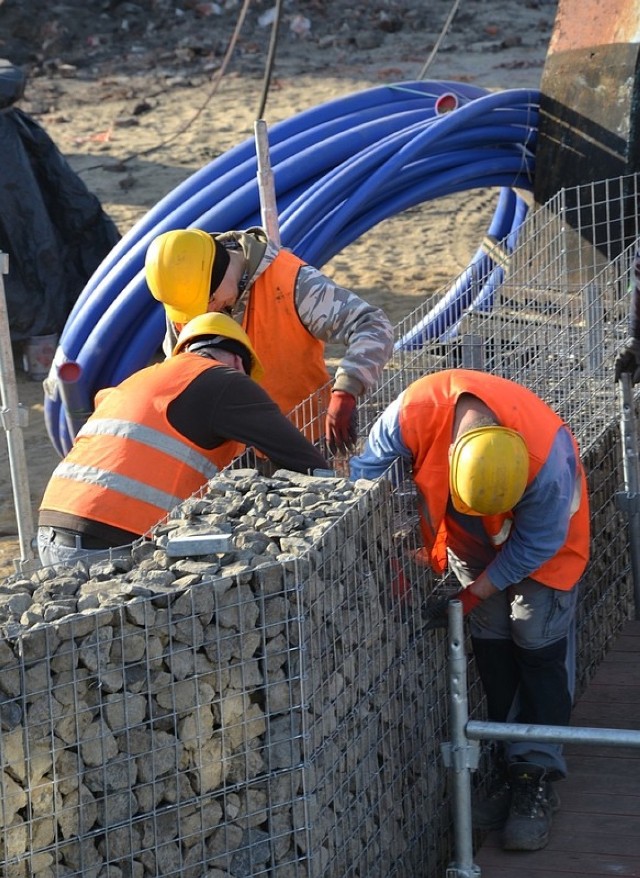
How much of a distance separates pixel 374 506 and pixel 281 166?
4.24 metres

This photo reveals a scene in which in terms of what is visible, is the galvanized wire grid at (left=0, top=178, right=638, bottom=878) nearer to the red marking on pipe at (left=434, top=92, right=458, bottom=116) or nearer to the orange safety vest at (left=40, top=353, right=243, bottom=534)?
the orange safety vest at (left=40, top=353, right=243, bottom=534)

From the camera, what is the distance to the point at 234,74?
56.4 ft

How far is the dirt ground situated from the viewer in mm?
12773

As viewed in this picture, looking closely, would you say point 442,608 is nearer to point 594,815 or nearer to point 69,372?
point 594,815

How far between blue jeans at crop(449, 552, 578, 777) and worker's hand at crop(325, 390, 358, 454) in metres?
0.82

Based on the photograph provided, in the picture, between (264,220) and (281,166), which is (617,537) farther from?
(281,166)

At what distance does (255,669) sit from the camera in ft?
12.0

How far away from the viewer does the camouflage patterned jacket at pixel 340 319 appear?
532 centimetres

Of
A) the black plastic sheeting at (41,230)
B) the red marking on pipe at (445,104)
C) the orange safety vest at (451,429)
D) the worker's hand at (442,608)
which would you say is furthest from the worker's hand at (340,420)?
the black plastic sheeting at (41,230)

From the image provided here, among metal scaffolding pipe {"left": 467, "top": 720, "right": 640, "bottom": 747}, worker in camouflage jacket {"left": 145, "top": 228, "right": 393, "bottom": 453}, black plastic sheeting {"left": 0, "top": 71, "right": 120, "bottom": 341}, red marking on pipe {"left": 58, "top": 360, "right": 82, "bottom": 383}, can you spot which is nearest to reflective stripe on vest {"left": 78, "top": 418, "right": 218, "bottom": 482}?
worker in camouflage jacket {"left": 145, "top": 228, "right": 393, "bottom": 453}

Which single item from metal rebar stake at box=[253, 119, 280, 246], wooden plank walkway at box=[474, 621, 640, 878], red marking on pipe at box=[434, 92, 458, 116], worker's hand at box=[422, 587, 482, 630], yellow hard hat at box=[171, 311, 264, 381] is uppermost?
red marking on pipe at box=[434, 92, 458, 116]

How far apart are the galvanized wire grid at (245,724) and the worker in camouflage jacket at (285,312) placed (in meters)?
0.92

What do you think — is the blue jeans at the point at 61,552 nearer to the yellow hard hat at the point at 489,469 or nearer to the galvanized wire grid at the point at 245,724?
the galvanized wire grid at the point at 245,724

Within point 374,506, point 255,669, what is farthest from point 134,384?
point 255,669
